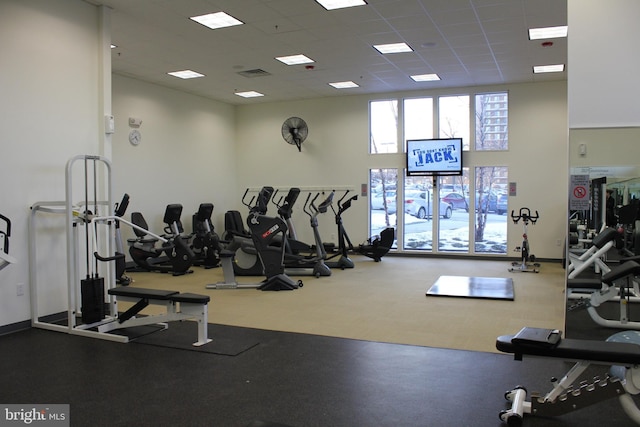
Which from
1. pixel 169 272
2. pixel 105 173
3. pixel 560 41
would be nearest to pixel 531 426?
pixel 105 173

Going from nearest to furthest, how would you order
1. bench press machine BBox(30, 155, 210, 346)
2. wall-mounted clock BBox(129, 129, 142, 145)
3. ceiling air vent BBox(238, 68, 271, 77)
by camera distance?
1. bench press machine BBox(30, 155, 210, 346)
2. ceiling air vent BBox(238, 68, 271, 77)
3. wall-mounted clock BBox(129, 129, 142, 145)

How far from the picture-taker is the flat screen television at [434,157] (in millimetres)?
9930

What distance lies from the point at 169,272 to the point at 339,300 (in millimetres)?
3623

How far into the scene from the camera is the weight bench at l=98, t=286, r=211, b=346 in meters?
4.35

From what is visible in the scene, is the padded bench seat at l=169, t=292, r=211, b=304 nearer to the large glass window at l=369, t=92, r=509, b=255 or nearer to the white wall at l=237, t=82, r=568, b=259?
the white wall at l=237, t=82, r=568, b=259

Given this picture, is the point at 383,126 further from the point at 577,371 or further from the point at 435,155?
the point at 577,371

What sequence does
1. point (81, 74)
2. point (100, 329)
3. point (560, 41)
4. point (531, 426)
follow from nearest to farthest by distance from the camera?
point (531, 426), point (100, 329), point (81, 74), point (560, 41)

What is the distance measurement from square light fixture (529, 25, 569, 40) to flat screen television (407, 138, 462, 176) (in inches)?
131

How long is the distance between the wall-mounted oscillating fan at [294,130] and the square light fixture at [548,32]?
5.24 meters

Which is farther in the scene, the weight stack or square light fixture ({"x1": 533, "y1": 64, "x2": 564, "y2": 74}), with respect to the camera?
square light fixture ({"x1": 533, "y1": 64, "x2": 564, "y2": 74})

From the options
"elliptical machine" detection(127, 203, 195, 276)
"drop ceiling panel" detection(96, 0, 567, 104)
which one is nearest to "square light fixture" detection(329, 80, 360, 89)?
"drop ceiling panel" detection(96, 0, 567, 104)

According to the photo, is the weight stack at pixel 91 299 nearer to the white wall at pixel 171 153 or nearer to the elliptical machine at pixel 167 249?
the elliptical machine at pixel 167 249

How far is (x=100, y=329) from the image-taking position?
472 centimetres

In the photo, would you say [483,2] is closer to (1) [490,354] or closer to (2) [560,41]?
(2) [560,41]
